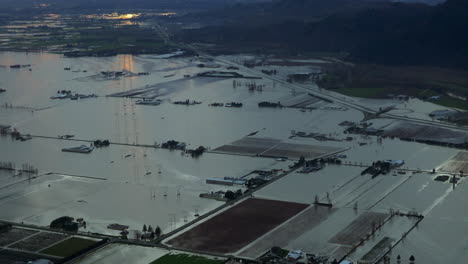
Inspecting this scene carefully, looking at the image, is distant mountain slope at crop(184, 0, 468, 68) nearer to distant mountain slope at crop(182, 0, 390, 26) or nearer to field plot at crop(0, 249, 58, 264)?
distant mountain slope at crop(182, 0, 390, 26)

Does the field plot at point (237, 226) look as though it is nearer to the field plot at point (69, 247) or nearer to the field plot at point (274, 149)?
the field plot at point (69, 247)

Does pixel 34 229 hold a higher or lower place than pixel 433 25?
lower

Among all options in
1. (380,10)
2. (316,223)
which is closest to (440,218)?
(316,223)

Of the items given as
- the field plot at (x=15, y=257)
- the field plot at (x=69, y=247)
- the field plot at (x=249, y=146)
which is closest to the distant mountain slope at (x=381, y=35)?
the field plot at (x=249, y=146)

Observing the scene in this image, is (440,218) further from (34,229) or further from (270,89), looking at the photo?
(270,89)

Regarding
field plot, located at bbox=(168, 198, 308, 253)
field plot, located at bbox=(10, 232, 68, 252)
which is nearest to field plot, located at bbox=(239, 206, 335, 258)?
field plot, located at bbox=(168, 198, 308, 253)

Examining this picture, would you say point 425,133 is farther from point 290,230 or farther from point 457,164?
point 290,230

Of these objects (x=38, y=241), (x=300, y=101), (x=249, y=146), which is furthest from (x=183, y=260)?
(x=300, y=101)
